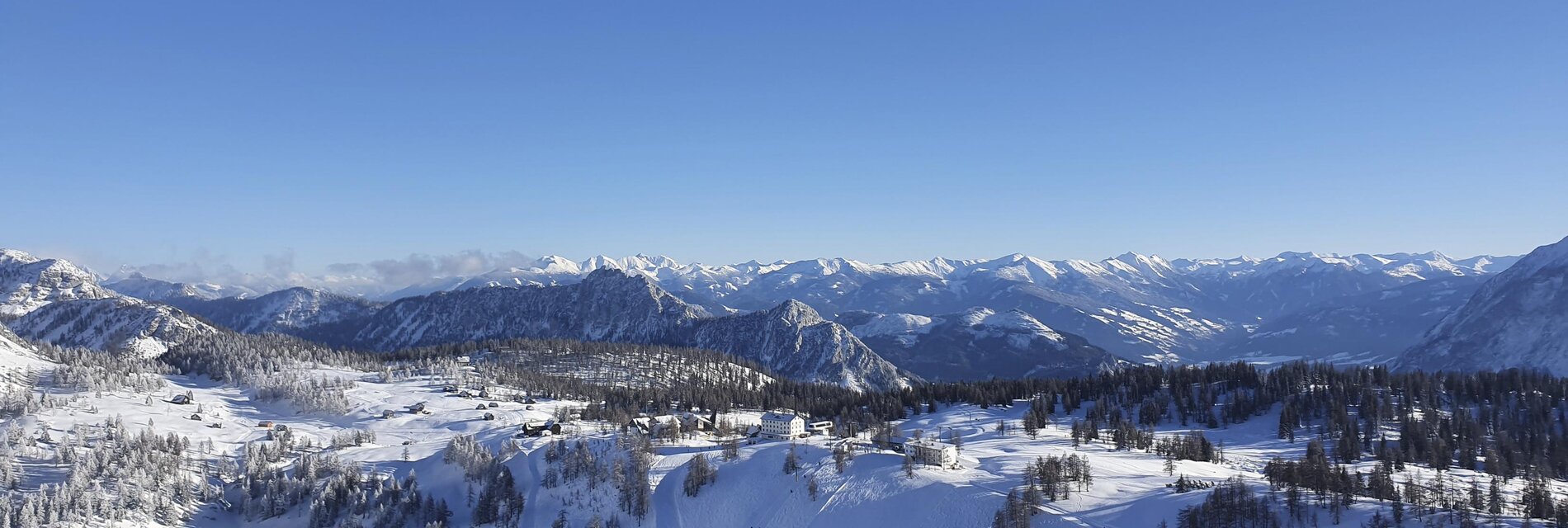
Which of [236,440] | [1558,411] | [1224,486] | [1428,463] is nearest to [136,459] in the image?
[236,440]

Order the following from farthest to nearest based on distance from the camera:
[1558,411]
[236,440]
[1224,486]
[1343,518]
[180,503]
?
[236,440], [1558,411], [180,503], [1224,486], [1343,518]

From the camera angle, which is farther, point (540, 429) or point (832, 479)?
point (540, 429)

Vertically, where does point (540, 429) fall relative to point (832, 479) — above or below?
above

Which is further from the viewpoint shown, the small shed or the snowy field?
the small shed

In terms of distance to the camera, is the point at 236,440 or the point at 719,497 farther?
the point at 236,440

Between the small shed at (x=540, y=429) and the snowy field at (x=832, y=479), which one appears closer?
the snowy field at (x=832, y=479)

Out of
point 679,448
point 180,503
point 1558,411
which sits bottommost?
point 180,503

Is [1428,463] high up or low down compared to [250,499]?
up

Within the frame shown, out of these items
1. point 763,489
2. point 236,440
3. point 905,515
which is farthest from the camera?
point 236,440

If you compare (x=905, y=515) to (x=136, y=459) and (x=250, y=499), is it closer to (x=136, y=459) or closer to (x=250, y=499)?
(x=250, y=499)
